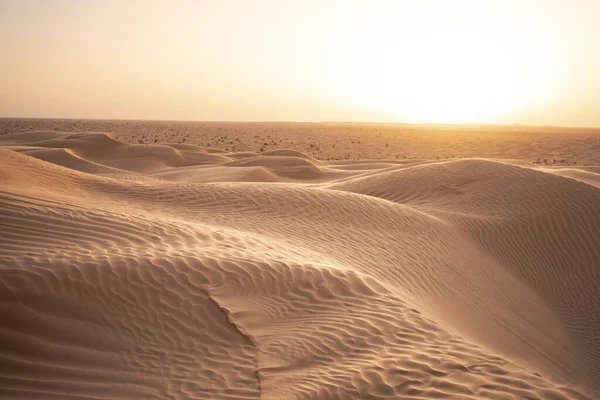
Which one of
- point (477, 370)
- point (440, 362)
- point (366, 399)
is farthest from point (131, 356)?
point (477, 370)

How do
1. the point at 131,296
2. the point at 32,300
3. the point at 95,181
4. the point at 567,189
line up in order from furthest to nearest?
the point at 567,189 < the point at 95,181 < the point at 131,296 < the point at 32,300

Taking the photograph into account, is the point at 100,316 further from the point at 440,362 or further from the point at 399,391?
the point at 440,362

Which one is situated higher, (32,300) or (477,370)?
(32,300)

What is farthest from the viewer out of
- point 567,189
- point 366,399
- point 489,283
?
point 567,189

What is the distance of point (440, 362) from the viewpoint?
4.32 m

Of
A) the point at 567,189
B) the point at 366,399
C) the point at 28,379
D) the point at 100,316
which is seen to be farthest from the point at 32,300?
the point at 567,189

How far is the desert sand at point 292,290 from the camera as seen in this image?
412 centimetres

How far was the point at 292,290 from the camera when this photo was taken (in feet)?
19.1

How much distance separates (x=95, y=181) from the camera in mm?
10719

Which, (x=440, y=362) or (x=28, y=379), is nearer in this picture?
(x=28, y=379)

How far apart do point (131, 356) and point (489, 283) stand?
244 inches

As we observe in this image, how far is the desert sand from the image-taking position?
Result: 13.5ft

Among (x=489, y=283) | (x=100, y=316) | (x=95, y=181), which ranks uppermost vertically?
(x=95, y=181)

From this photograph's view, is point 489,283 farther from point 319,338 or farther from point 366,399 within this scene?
point 366,399
